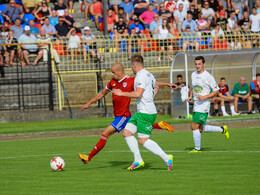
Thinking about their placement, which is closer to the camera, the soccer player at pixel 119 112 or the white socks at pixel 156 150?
the white socks at pixel 156 150

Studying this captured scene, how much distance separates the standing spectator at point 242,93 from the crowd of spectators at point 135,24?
11.4 ft

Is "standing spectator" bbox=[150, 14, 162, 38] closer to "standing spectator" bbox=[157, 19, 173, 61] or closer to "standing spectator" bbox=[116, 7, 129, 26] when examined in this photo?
"standing spectator" bbox=[157, 19, 173, 61]

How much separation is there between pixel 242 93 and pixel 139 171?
1446 centimetres

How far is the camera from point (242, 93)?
24.0m

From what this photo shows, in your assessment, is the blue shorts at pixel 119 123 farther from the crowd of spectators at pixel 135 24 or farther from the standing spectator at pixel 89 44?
the standing spectator at pixel 89 44

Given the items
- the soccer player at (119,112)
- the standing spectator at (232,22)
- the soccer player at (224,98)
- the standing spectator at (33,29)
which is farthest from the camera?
the standing spectator at (232,22)

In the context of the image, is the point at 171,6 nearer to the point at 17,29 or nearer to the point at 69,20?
the point at 69,20

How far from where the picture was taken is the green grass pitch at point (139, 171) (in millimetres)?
8531

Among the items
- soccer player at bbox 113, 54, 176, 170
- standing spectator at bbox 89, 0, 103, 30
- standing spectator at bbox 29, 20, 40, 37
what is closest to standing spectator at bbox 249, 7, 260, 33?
standing spectator at bbox 89, 0, 103, 30

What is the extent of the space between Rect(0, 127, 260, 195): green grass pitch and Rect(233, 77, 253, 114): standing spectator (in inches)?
307

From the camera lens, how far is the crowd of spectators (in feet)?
85.1

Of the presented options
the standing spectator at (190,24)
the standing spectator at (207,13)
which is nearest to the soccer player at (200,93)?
the standing spectator at (190,24)

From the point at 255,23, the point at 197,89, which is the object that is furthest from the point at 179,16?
the point at 197,89

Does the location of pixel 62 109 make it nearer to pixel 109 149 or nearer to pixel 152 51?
pixel 152 51
